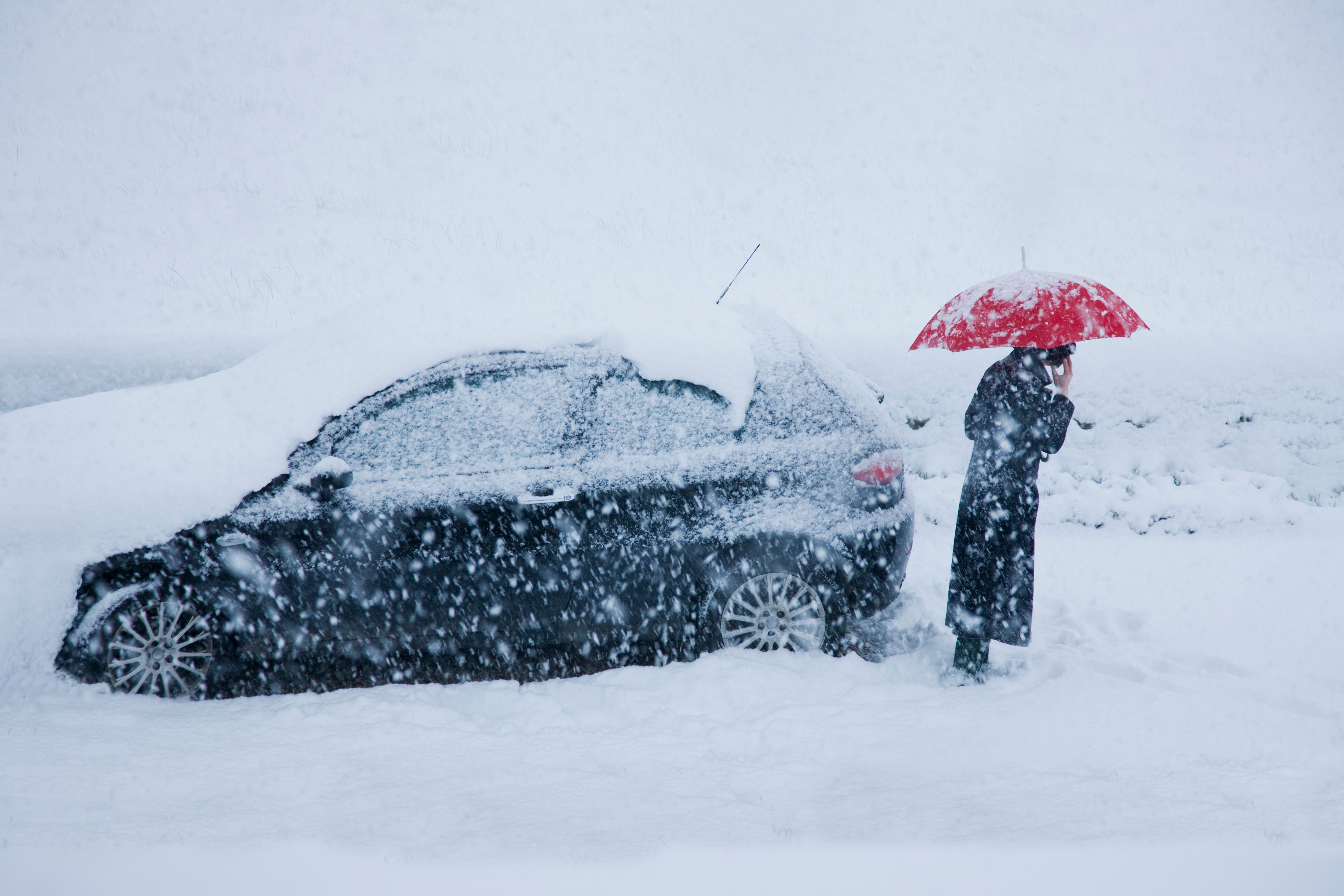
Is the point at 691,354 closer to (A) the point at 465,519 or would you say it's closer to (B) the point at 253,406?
(A) the point at 465,519

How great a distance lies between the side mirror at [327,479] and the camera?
3064 millimetres

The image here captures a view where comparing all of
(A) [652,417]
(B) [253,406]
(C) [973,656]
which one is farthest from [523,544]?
(C) [973,656]

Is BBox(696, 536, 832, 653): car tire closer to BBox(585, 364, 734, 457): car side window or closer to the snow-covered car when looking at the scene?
the snow-covered car

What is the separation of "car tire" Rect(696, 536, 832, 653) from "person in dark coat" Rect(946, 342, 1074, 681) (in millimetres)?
596

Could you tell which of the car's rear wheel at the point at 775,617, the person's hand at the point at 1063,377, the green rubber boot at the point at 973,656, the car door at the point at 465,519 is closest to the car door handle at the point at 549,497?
the car door at the point at 465,519

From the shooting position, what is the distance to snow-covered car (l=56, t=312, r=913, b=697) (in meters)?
3.16

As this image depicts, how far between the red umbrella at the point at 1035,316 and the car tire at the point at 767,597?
1060 millimetres

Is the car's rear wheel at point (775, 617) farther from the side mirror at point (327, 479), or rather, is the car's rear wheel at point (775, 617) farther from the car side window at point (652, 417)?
the side mirror at point (327, 479)

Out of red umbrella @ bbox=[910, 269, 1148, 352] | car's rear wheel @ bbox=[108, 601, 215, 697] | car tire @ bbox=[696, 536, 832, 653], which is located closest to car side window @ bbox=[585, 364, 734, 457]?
car tire @ bbox=[696, 536, 832, 653]

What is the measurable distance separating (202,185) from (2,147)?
3586mm

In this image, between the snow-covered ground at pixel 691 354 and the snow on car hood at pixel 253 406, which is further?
the snow on car hood at pixel 253 406

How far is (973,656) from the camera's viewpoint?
340 centimetres

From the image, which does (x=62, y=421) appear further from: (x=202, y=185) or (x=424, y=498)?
(x=202, y=185)

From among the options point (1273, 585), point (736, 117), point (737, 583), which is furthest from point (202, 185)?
point (1273, 585)
